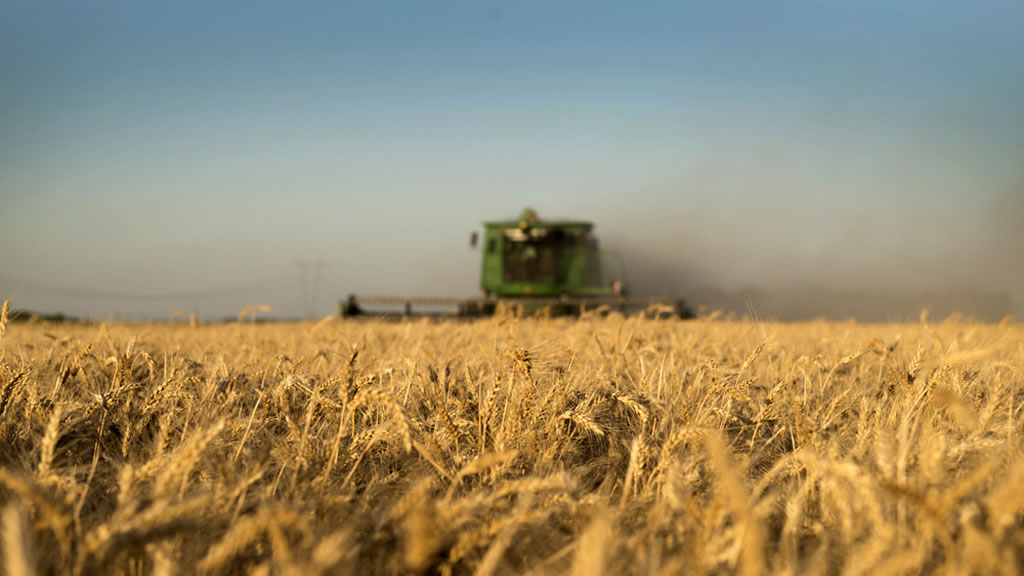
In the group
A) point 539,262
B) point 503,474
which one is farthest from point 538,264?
point 503,474

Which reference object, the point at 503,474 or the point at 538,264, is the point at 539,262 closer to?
the point at 538,264

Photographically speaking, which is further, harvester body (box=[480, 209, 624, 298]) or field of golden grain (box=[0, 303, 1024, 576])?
harvester body (box=[480, 209, 624, 298])

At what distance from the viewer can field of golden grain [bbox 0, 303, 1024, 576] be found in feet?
2.91

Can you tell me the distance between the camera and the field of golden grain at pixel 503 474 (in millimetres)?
887

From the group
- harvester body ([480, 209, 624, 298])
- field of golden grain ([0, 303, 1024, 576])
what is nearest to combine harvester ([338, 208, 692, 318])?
harvester body ([480, 209, 624, 298])

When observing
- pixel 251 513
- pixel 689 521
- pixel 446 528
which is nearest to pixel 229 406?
pixel 251 513

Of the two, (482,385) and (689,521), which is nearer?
(689,521)

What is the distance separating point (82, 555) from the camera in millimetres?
825

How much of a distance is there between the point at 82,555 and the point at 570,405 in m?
1.29

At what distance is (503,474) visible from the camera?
147cm

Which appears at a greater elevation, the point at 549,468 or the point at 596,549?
the point at 596,549

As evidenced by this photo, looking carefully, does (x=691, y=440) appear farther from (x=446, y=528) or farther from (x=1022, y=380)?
(x=1022, y=380)

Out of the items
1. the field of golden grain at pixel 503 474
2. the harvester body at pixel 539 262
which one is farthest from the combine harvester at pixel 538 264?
the field of golden grain at pixel 503 474

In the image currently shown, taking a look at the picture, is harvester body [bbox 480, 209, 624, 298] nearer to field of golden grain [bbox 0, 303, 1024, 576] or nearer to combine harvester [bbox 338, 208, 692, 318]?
combine harvester [bbox 338, 208, 692, 318]
